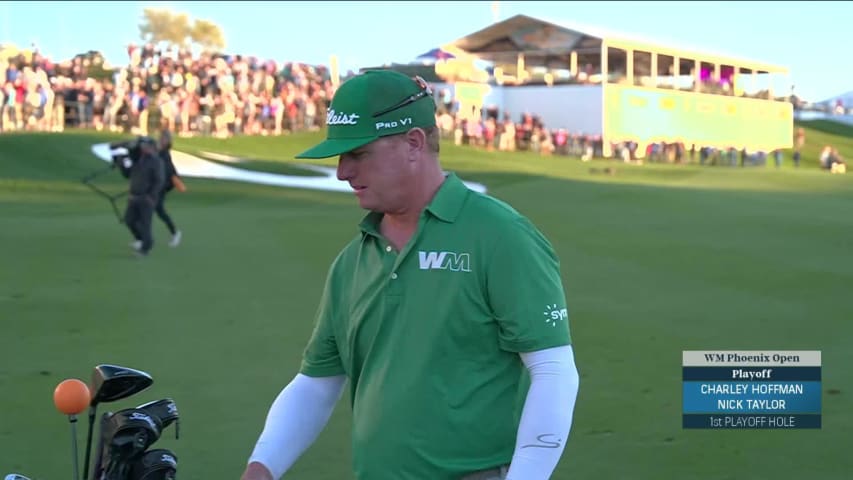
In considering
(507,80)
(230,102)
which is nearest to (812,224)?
(230,102)

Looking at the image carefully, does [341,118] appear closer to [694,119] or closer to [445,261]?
[445,261]

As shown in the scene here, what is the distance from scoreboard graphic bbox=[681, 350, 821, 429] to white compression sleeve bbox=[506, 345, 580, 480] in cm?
468

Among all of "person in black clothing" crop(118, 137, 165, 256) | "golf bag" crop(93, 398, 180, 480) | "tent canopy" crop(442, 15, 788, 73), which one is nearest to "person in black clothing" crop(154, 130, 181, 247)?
"person in black clothing" crop(118, 137, 165, 256)

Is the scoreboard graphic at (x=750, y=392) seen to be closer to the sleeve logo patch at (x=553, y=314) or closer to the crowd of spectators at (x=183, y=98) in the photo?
the sleeve logo patch at (x=553, y=314)

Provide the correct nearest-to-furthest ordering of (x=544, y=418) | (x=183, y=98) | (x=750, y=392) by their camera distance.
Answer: (x=544, y=418) → (x=750, y=392) → (x=183, y=98)

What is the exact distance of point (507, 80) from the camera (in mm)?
53688

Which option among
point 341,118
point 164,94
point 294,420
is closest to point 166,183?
point 294,420

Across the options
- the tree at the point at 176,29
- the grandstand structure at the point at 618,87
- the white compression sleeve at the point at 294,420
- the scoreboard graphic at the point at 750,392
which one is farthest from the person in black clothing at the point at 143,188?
the tree at the point at 176,29

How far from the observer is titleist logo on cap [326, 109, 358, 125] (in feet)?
9.08

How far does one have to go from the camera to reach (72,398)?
9.57 feet

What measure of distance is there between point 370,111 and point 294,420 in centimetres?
89

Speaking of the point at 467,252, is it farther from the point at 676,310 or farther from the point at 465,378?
the point at 676,310

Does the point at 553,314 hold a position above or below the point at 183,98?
below

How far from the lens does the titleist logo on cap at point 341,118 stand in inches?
109
